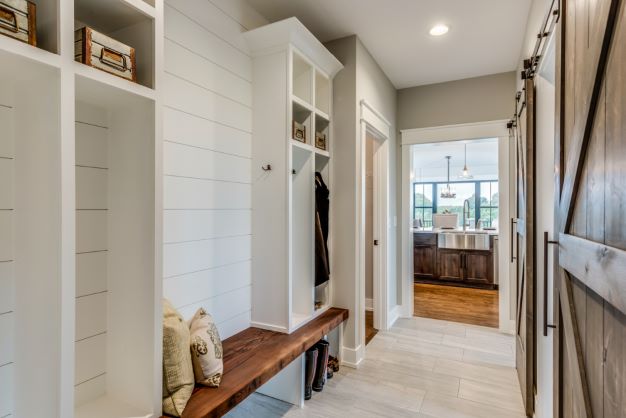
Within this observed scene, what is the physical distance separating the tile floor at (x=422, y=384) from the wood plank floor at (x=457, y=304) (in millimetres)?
553

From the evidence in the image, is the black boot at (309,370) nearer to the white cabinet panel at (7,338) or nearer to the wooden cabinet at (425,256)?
the white cabinet panel at (7,338)

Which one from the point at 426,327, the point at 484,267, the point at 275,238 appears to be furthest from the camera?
the point at 484,267

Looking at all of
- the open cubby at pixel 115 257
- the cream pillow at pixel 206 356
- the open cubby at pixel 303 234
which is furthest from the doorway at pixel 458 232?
the open cubby at pixel 115 257

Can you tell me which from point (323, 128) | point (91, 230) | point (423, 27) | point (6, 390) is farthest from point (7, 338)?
point (423, 27)

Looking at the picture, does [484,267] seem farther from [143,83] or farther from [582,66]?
[143,83]

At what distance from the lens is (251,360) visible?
1.87m

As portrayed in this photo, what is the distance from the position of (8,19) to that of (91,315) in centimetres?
106

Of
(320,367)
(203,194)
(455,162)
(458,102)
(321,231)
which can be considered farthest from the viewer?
(455,162)

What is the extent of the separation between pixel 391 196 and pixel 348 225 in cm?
130

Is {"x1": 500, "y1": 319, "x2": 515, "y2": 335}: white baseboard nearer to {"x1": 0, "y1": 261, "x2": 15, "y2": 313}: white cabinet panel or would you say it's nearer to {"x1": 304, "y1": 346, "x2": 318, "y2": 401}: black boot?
{"x1": 304, "y1": 346, "x2": 318, "y2": 401}: black boot

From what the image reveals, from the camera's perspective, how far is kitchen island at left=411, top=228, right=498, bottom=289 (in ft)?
18.2

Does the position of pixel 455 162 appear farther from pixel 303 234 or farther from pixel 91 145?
pixel 91 145

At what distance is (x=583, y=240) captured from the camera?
90 centimetres

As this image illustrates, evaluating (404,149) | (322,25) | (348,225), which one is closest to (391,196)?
(404,149)
